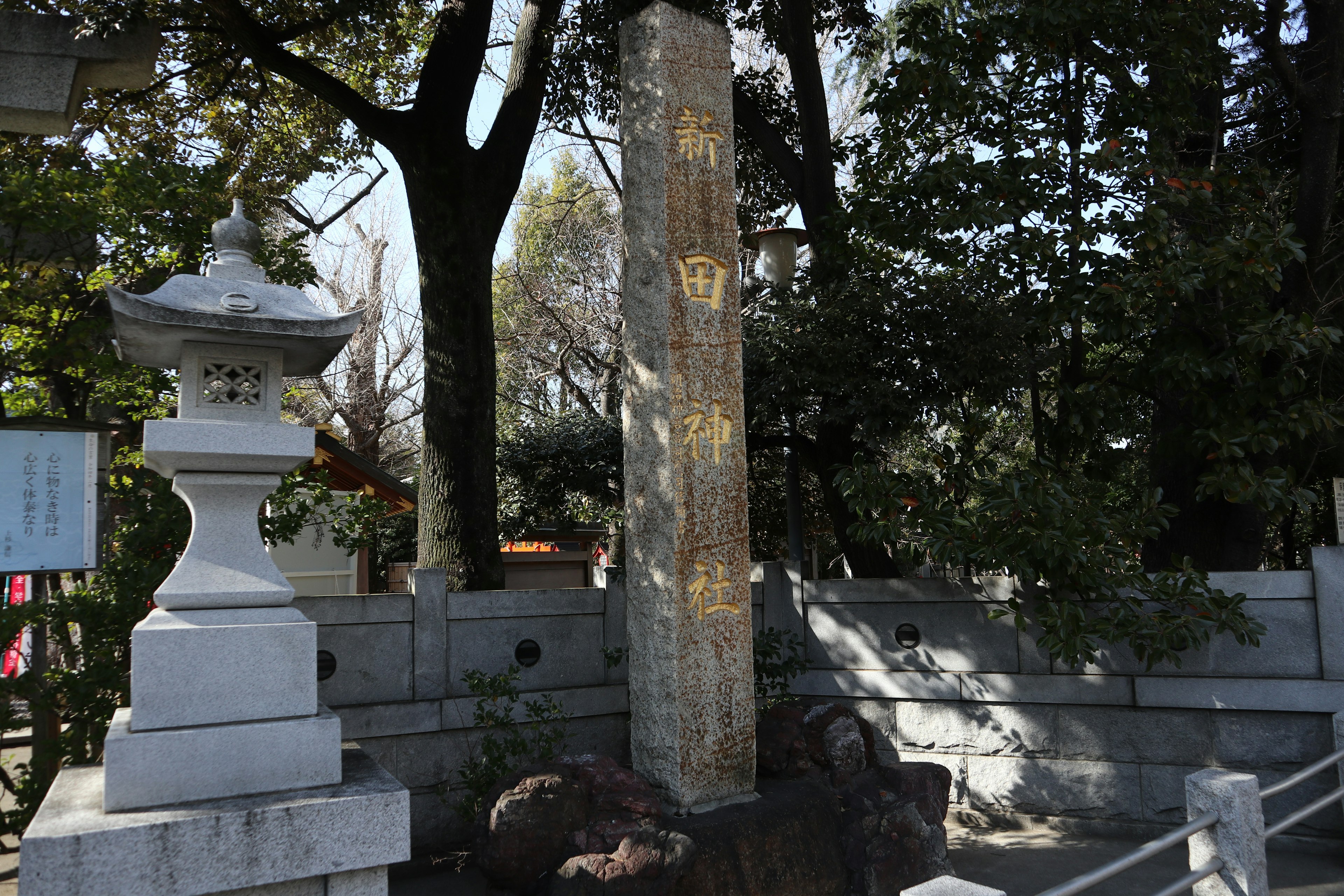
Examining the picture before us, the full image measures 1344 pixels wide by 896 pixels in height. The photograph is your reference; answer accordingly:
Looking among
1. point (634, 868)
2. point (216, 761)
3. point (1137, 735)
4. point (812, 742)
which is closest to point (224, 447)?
point (216, 761)

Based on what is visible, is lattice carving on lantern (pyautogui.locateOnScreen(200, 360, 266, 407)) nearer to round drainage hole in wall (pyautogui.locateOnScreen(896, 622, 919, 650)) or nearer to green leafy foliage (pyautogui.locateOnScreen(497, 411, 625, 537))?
green leafy foliage (pyautogui.locateOnScreen(497, 411, 625, 537))

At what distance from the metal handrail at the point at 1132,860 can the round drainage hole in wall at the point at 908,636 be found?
3.35 m

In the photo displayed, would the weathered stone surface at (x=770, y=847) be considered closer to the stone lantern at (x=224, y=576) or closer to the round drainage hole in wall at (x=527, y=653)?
the stone lantern at (x=224, y=576)

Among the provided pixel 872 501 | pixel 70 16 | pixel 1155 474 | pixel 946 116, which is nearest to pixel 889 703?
pixel 872 501

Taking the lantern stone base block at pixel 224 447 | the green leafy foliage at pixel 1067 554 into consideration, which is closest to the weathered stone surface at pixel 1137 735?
the green leafy foliage at pixel 1067 554

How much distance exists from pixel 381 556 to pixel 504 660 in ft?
35.7

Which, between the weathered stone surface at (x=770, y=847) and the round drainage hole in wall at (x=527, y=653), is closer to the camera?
the weathered stone surface at (x=770, y=847)

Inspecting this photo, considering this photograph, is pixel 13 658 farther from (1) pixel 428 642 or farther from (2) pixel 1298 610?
(2) pixel 1298 610

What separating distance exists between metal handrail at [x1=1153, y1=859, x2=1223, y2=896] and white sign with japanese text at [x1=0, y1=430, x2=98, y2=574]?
5265mm

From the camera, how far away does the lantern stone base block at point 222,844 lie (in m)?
3.01

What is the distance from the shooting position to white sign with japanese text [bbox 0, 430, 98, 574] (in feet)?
15.6

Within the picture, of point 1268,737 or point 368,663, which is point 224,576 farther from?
point 1268,737

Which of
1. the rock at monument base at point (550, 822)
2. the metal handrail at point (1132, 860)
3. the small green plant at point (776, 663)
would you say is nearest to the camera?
the metal handrail at point (1132, 860)

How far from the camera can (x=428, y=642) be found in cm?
635
